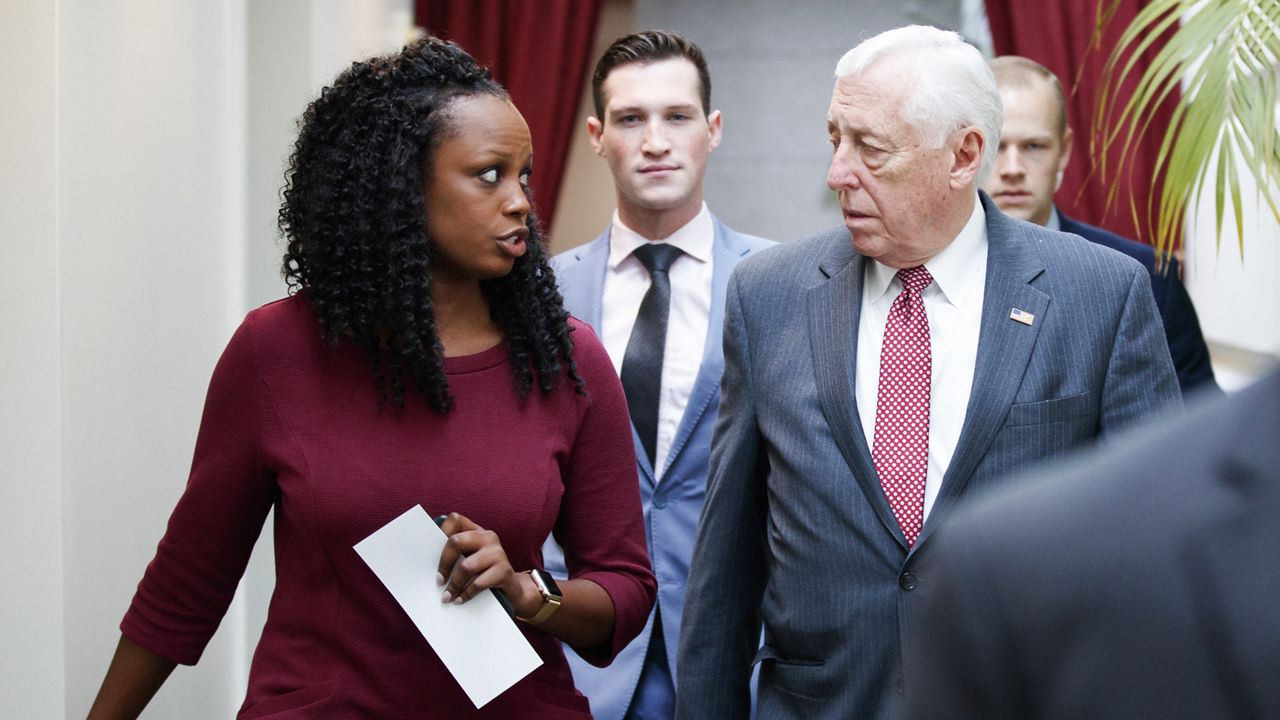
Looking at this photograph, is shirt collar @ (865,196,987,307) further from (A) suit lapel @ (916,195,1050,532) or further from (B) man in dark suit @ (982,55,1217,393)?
(B) man in dark suit @ (982,55,1217,393)

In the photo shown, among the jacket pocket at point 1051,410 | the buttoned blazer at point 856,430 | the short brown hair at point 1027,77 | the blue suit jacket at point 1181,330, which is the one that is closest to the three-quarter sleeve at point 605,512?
the buttoned blazer at point 856,430

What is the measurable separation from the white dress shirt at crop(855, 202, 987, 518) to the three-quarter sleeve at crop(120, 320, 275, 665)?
92 cm

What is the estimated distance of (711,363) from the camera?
3277 mm

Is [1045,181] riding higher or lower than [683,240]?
higher

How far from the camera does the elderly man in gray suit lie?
89.2 inches

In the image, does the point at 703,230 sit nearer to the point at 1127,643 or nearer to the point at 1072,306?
the point at 1072,306

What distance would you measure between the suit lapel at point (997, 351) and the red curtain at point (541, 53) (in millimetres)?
3609

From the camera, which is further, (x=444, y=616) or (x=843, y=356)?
(x=843, y=356)

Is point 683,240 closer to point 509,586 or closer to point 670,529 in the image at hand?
point 670,529

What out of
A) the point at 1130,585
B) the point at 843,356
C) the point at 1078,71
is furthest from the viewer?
the point at 1078,71

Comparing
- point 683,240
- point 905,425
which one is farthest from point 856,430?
point 683,240

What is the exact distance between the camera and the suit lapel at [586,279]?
11.5ft

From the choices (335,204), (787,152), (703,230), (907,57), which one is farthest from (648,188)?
(787,152)

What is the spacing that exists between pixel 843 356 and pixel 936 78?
1.56 feet
